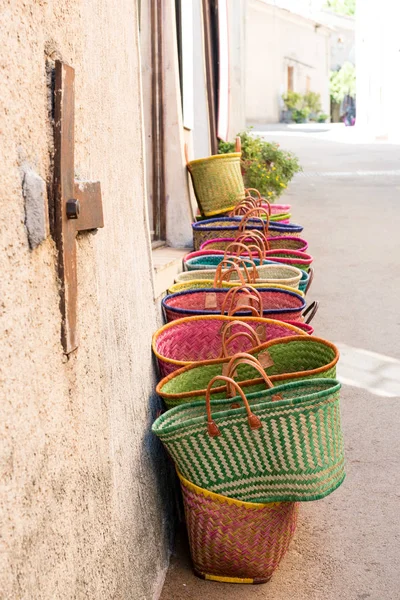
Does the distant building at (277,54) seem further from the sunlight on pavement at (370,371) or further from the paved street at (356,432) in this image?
the sunlight on pavement at (370,371)

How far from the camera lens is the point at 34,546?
1.21 metres

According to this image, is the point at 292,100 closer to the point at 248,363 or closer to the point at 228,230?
the point at 228,230

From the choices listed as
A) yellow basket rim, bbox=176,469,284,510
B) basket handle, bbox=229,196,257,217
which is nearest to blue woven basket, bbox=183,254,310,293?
basket handle, bbox=229,196,257,217

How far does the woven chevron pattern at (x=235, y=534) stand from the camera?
6.92 ft

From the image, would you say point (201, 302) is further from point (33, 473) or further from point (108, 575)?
point (33, 473)

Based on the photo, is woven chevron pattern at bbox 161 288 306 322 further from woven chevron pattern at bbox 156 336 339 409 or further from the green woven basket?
the green woven basket

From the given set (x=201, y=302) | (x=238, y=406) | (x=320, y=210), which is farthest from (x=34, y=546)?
(x=320, y=210)

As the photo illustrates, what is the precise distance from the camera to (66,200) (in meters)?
1.36

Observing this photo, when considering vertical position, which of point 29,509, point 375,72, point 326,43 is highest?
point 326,43

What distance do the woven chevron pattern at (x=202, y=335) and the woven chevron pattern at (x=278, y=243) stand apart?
1.26 m

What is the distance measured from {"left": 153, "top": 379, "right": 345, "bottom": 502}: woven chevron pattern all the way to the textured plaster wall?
170mm

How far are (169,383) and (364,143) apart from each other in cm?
1705

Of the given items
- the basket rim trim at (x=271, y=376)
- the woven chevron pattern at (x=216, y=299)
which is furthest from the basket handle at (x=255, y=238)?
the basket rim trim at (x=271, y=376)

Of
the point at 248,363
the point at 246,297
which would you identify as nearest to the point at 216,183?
the point at 246,297
